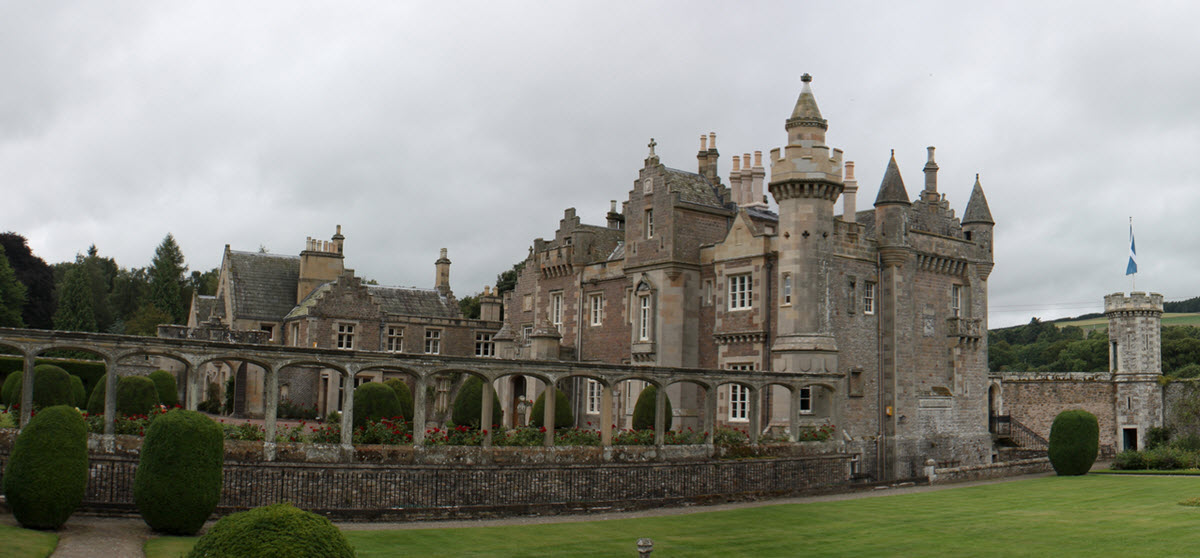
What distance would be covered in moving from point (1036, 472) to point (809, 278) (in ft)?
40.1

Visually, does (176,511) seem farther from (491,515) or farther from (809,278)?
(809,278)

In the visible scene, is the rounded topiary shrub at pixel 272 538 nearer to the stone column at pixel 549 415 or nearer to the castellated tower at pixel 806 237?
the stone column at pixel 549 415

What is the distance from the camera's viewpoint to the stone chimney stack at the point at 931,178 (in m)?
38.2

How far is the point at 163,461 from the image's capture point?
17531 millimetres

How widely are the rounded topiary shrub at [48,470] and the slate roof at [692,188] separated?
23396 mm

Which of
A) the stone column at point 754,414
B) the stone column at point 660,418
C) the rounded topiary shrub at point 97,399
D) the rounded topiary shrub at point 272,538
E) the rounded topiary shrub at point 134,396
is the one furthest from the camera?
the rounded topiary shrub at point 134,396

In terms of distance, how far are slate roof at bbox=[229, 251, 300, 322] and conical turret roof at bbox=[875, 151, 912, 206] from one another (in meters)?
34.6

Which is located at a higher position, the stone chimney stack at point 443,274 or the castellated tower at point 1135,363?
the stone chimney stack at point 443,274

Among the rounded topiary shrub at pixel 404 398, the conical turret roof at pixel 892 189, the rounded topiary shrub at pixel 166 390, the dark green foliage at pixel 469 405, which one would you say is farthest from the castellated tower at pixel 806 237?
the rounded topiary shrub at pixel 166 390

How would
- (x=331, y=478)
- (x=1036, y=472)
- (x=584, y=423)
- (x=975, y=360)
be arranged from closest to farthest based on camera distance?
(x=331, y=478), (x=1036, y=472), (x=975, y=360), (x=584, y=423)

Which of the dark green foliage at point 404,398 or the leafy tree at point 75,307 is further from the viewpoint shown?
the leafy tree at point 75,307

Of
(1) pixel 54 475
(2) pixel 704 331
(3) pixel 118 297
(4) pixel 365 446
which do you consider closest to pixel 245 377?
(2) pixel 704 331

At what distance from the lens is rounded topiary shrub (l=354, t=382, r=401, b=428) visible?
28672 millimetres

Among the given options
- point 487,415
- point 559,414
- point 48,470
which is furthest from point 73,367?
point 48,470
